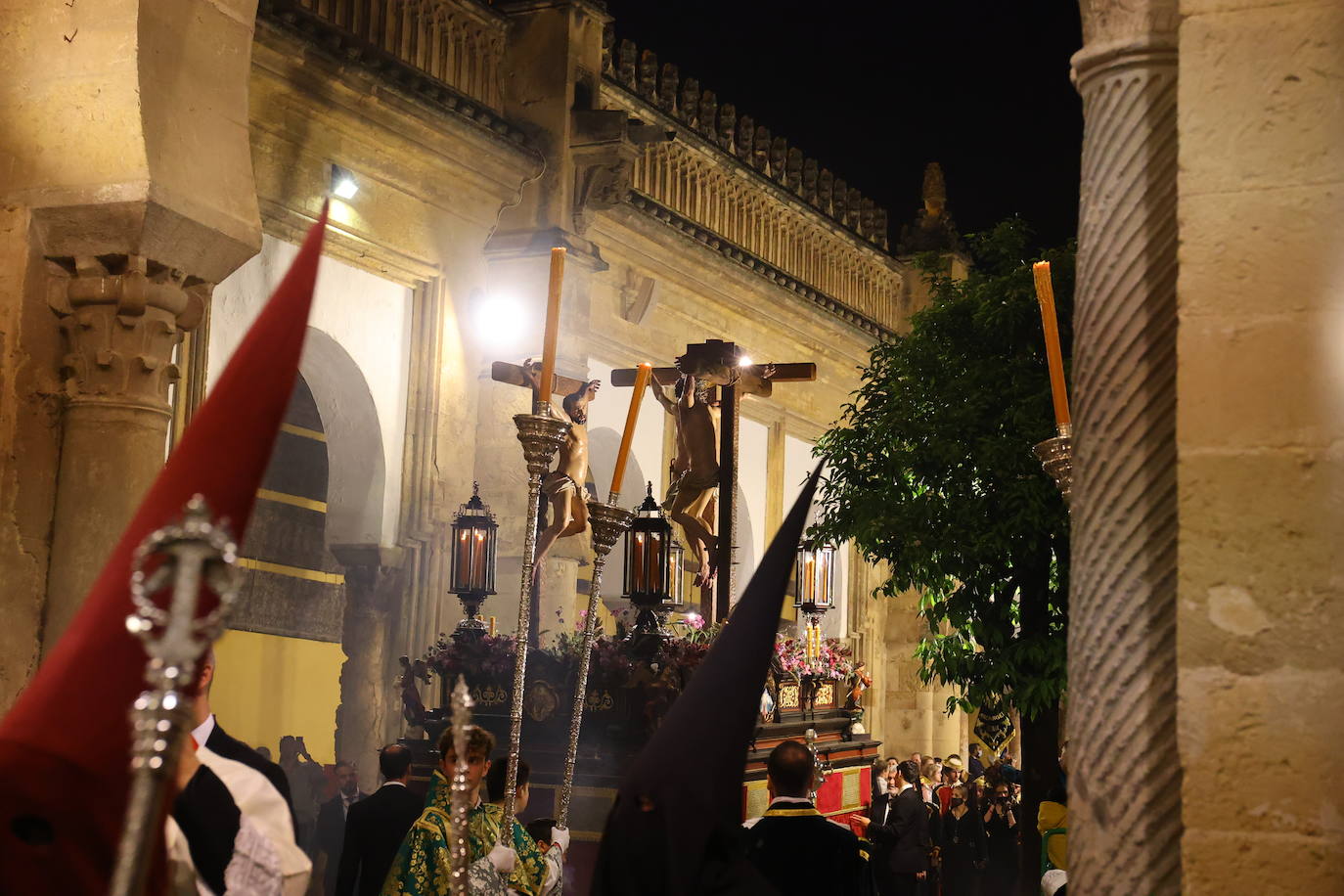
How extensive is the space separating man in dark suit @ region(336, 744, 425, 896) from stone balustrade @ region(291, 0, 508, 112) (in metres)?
7.23

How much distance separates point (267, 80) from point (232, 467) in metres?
10.6

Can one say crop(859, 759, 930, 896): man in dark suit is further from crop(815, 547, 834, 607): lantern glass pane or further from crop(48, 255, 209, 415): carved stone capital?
crop(48, 255, 209, 415): carved stone capital

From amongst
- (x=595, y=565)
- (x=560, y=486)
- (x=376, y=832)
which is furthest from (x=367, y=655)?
(x=595, y=565)

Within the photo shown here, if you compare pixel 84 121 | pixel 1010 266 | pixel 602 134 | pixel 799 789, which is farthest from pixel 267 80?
pixel 799 789

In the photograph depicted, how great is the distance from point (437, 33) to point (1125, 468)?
1087 centimetres

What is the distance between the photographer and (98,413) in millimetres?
5457

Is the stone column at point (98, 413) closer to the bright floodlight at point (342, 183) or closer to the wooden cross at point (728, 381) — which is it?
the wooden cross at point (728, 381)

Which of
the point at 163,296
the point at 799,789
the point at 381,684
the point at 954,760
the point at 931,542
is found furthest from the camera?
the point at 954,760

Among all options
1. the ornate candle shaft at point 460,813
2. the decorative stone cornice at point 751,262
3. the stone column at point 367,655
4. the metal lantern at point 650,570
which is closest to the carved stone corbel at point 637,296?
the decorative stone cornice at point 751,262

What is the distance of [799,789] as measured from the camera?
525cm

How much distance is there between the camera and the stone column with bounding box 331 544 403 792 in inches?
Answer: 498

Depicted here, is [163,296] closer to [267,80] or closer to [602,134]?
[267,80]

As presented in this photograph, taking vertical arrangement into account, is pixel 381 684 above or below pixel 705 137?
below

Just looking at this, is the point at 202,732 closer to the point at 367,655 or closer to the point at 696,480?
the point at 696,480
